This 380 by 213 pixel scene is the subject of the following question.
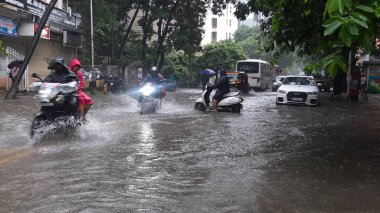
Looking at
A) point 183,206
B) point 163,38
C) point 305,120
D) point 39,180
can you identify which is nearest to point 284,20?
point 183,206

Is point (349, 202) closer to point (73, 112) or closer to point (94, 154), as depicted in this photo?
point (94, 154)

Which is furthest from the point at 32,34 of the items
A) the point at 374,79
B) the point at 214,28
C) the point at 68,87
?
the point at 214,28

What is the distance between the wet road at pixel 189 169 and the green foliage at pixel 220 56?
42.9 meters

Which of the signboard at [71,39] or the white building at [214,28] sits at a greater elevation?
the white building at [214,28]

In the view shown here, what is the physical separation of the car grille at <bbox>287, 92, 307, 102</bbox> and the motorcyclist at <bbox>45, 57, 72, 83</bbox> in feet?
43.3

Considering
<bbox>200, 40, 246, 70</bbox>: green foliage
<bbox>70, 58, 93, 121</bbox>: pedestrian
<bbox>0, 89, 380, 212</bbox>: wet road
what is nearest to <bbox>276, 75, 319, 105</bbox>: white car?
<bbox>0, 89, 380, 212</bbox>: wet road

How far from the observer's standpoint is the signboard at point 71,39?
27998 mm

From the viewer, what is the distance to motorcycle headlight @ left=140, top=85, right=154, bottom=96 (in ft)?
47.8

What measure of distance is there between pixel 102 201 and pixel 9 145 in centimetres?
406

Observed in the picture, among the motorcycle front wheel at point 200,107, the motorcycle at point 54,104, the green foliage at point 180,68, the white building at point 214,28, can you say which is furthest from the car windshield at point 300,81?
the white building at point 214,28

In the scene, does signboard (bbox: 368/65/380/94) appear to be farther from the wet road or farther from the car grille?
the wet road

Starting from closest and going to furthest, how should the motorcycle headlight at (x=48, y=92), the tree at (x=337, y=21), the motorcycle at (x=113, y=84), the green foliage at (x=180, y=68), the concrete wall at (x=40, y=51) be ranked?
the tree at (x=337, y=21) < the motorcycle headlight at (x=48, y=92) < the concrete wall at (x=40, y=51) < the motorcycle at (x=113, y=84) < the green foliage at (x=180, y=68)

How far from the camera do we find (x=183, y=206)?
4699 millimetres

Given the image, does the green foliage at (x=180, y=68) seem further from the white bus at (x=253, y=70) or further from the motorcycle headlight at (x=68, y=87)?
the motorcycle headlight at (x=68, y=87)
